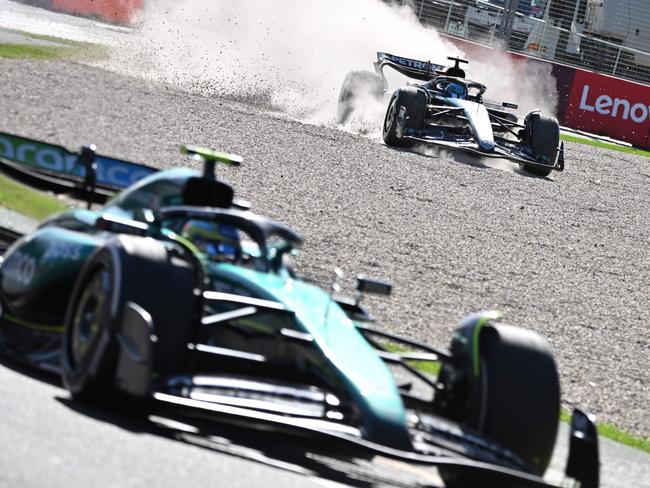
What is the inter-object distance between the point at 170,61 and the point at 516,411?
20.7 metres

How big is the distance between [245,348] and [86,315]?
0.81 meters

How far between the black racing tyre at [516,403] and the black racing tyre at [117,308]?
1.42 meters

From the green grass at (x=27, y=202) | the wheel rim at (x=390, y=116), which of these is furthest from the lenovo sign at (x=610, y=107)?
the green grass at (x=27, y=202)

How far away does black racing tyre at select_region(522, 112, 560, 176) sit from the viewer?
1980cm

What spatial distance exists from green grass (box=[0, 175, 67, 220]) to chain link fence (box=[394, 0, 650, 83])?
21771mm

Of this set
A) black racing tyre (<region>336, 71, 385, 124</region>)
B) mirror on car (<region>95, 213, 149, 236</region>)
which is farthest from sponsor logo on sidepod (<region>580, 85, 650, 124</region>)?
mirror on car (<region>95, 213, 149, 236</region>)

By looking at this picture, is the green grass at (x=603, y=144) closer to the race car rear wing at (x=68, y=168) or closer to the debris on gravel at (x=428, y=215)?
the debris on gravel at (x=428, y=215)

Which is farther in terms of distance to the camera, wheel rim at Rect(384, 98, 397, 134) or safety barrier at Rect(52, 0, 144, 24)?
safety barrier at Rect(52, 0, 144, 24)

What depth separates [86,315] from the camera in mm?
6355

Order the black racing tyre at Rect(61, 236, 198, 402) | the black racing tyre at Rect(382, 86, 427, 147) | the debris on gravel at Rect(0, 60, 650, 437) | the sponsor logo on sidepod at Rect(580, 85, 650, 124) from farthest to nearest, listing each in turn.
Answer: the sponsor logo on sidepod at Rect(580, 85, 650, 124) < the black racing tyre at Rect(382, 86, 427, 147) < the debris on gravel at Rect(0, 60, 650, 437) < the black racing tyre at Rect(61, 236, 198, 402)

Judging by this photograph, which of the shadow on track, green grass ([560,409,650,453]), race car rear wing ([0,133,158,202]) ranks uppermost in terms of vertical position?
race car rear wing ([0,133,158,202])

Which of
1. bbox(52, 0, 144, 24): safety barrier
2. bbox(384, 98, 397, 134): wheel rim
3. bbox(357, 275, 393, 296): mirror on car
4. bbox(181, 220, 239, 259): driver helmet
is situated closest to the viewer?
bbox(357, 275, 393, 296): mirror on car

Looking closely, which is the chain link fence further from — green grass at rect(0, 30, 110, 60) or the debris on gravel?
the debris on gravel

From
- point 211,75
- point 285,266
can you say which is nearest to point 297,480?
point 285,266
